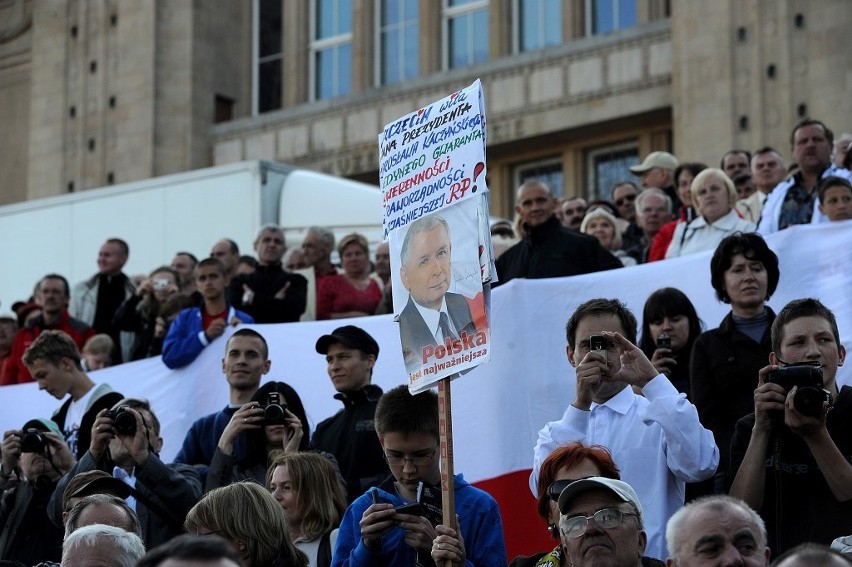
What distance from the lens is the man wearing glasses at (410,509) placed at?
638 centimetres

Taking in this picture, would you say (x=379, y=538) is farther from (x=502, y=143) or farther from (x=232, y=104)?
(x=232, y=104)

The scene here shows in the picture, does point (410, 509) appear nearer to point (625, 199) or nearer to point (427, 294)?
point (427, 294)

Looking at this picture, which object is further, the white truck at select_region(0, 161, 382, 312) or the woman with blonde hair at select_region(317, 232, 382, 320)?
the white truck at select_region(0, 161, 382, 312)

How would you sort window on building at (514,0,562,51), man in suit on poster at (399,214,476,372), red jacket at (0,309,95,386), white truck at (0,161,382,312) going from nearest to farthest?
1. man in suit on poster at (399,214,476,372)
2. red jacket at (0,309,95,386)
3. white truck at (0,161,382,312)
4. window on building at (514,0,562,51)

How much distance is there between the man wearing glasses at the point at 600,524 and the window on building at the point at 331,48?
25.1 meters

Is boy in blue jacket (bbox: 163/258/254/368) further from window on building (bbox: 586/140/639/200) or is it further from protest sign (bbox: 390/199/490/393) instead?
window on building (bbox: 586/140/639/200)

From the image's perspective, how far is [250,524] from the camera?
6375 millimetres

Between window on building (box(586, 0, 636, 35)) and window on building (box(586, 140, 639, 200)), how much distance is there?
1.88 meters

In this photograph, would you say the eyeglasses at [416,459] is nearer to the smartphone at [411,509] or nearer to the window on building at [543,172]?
the smartphone at [411,509]

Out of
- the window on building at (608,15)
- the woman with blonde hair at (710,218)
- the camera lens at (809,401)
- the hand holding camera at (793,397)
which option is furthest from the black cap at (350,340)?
the window on building at (608,15)

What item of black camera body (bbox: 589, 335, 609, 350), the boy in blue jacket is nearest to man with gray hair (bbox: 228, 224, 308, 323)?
the boy in blue jacket

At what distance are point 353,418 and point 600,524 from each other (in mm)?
3062

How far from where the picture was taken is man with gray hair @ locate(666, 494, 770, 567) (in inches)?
201

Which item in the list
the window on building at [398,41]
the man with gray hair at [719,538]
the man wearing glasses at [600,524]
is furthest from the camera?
the window on building at [398,41]
